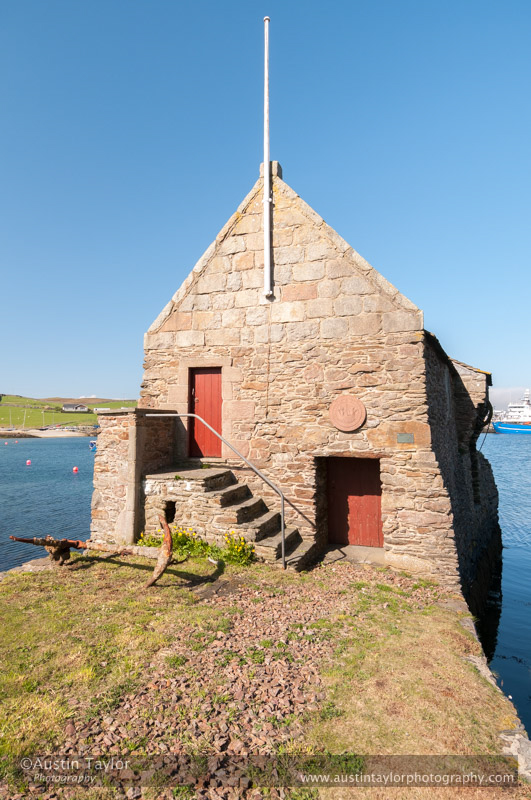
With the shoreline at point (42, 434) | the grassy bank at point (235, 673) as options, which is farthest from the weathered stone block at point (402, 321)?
the shoreline at point (42, 434)

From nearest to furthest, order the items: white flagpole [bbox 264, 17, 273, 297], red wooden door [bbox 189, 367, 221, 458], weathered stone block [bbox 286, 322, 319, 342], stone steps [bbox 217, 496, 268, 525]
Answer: stone steps [bbox 217, 496, 268, 525] < weathered stone block [bbox 286, 322, 319, 342] < white flagpole [bbox 264, 17, 273, 297] < red wooden door [bbox 189, 367, 221, 458]

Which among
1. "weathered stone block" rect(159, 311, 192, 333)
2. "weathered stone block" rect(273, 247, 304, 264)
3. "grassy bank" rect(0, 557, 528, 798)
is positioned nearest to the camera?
"grassy bank" rect(0, 557, 528, 798)

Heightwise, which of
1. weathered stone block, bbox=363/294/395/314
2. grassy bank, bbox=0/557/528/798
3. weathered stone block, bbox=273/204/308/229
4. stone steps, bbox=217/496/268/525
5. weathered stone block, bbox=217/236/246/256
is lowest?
grassy bank, bbox=0/557/528/798

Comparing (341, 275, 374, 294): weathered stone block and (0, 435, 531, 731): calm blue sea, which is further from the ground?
(341, 275, 374, 294): weathered stone block

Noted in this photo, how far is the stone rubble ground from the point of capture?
127 inches

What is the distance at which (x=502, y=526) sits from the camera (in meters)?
20.5

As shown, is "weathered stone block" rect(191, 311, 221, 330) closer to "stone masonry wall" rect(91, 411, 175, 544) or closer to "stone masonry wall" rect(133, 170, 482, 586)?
"stone masonry wall" rect(133, 170, 482, 586)

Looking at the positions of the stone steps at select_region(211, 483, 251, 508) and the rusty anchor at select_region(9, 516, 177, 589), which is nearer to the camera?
the rusty anchor at select_region(9, 516, 177, 589)

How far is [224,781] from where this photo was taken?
301 centimetres

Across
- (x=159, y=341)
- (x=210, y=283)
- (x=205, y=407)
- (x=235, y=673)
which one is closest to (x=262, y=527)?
(x=205, y=407)

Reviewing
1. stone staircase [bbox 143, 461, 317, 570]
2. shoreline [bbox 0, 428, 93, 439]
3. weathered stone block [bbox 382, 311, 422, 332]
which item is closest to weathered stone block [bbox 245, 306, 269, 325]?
weathered stone block [bbox 382, 311, 422, 332]

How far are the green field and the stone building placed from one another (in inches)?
3225

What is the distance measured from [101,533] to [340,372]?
6.45m

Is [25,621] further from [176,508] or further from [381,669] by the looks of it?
[381,669]
